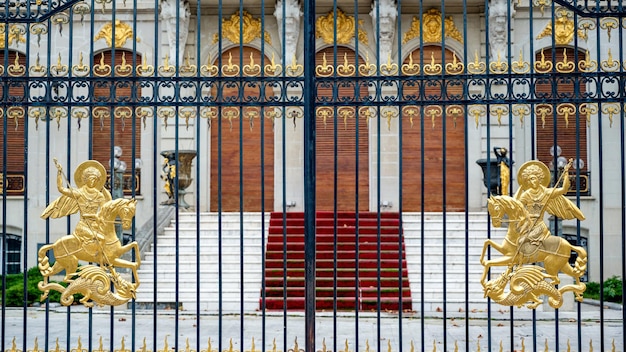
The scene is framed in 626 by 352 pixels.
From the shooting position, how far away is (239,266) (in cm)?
1355

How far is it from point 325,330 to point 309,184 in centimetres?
361

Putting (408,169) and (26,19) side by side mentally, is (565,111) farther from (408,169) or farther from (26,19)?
(408,169)

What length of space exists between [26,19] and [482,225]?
1020cm

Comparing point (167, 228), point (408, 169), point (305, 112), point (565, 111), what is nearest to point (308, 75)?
point (305, 112)

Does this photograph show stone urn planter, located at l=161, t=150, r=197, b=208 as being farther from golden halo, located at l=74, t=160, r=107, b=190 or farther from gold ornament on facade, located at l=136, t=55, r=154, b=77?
golden halo, located at l=74, t=160, r=107, b=190

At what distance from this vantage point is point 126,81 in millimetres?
7660

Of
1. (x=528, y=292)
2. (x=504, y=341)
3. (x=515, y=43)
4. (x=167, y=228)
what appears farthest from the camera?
(x=515, y=43)

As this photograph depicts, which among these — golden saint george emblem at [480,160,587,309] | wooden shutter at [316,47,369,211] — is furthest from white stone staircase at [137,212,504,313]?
golden saint george emblem at [480,160,587,309]

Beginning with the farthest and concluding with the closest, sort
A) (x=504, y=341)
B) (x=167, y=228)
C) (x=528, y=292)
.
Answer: (x=167, y=228), (x=504, y=341), (x=528, y=292)

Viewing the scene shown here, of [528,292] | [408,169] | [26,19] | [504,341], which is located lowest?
[504,341]

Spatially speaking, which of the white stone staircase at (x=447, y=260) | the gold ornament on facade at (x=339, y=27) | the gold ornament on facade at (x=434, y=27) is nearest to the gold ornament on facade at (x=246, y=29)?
the gold ornament on facade at (x=339, y=27)

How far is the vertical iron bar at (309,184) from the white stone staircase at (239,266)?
398 centimetres

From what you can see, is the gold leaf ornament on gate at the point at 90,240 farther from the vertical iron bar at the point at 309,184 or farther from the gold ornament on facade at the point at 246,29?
the gold ornament on facade at the point at 246,29

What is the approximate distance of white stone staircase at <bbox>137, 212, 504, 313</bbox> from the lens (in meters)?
12.6
